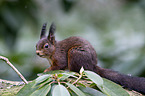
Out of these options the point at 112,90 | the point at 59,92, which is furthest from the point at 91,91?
the point at 59,92

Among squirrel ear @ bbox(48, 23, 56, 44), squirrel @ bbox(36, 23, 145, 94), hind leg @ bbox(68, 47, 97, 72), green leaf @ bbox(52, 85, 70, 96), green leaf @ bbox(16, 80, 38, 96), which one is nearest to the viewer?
green leaf @ bbox(52, 85, 70, 96)

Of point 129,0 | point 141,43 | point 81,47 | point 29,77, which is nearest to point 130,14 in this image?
point 129,0

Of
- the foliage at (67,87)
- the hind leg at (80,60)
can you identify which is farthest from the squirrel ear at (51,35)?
the foliage at (67,87)

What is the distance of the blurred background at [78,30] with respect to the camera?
207 centimetres

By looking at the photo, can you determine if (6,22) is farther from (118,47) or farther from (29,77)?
(118,47)

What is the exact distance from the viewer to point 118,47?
8.74ft

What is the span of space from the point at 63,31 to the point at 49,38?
2.00 feet

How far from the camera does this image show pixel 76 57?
2.05 meters

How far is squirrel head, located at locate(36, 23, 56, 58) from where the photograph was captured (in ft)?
7.30

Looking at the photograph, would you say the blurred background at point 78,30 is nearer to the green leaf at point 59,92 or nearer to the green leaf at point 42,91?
the green leaf at point 42,91

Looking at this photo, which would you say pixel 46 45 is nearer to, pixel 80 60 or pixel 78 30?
pixel 80 60

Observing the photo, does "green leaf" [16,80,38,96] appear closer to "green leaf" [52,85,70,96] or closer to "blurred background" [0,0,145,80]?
"green leaf" [52,85,70,96]

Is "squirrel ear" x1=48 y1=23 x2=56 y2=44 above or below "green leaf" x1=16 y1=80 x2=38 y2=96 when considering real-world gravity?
above

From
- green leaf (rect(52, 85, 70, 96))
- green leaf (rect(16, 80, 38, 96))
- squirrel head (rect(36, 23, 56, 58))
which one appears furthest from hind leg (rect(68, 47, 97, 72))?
green leaf (rect(52, 85, 70, 96))
